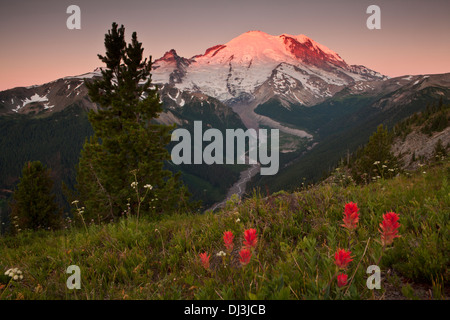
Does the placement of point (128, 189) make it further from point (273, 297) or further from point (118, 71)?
point (273, 297)

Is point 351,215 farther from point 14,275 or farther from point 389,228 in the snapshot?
point 14,275

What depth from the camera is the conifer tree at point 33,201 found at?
2344cm

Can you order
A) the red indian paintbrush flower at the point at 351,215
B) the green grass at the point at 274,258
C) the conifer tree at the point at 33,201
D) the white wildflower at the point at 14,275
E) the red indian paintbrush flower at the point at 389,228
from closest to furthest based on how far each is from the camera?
1. the red indian paintbrush flower at the point at 389,228
2. the red indian paintbrush flower at the point at 351,215
3. the green grass at the point at 274,258
4. the white wildflower at the point at 14,275
5. the conifer tree at the point at 33,201

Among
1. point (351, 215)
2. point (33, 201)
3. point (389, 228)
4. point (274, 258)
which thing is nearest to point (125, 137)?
point (274, 258)

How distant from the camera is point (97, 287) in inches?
118

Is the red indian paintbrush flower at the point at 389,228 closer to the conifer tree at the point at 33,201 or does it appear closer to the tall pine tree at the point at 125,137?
the tall pine tree at the point at 125,137

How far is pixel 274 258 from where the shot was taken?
3111 millimetres

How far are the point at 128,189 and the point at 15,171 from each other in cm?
25152

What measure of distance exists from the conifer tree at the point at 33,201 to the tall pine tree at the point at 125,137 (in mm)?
9858

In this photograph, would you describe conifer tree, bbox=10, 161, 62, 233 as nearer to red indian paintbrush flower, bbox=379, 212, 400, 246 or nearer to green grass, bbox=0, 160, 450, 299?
green grass, bbox=0, 160, 450, 299

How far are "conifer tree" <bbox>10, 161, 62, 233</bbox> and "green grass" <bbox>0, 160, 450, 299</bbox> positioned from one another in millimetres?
23881

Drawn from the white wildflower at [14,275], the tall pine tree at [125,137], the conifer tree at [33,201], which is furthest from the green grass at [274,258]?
the conifer tree at [33,201]

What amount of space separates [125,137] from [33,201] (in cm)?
1720
